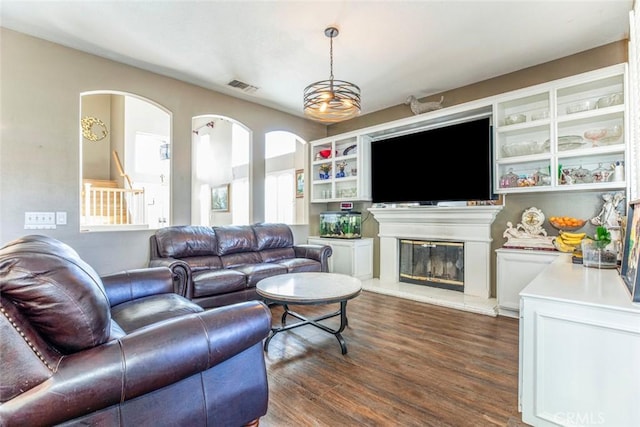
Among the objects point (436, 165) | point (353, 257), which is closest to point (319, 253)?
point (353, 257)

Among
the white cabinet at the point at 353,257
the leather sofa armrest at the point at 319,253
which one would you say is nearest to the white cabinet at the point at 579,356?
the leather sofa armrest at the point at 319,253

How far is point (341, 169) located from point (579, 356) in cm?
417

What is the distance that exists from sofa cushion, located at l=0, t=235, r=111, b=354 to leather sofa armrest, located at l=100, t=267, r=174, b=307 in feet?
3.68

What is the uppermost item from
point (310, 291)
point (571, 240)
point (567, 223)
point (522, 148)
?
point (522, 148)

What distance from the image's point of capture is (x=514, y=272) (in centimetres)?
328

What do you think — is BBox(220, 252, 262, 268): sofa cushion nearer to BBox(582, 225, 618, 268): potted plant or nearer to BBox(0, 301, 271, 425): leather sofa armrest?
BBox(0, 301, 271, 425): leather sofa armrest

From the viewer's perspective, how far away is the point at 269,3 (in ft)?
8.07

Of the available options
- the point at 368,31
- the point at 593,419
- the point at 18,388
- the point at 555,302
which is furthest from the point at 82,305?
the point at 368,31

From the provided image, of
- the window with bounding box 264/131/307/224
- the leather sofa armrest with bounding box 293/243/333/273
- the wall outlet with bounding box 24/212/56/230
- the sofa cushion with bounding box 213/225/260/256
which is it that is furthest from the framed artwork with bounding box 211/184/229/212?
the wall outlet with bounding box 24/212/56/230

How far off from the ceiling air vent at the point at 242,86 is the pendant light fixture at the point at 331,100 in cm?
149

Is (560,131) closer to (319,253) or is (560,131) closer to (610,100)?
(610,100)

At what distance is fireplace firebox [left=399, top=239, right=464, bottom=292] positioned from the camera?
4133mm

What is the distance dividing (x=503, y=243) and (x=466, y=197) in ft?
2.34

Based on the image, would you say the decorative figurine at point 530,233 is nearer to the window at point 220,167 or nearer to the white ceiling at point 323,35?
the white ceiling at point 323,35
